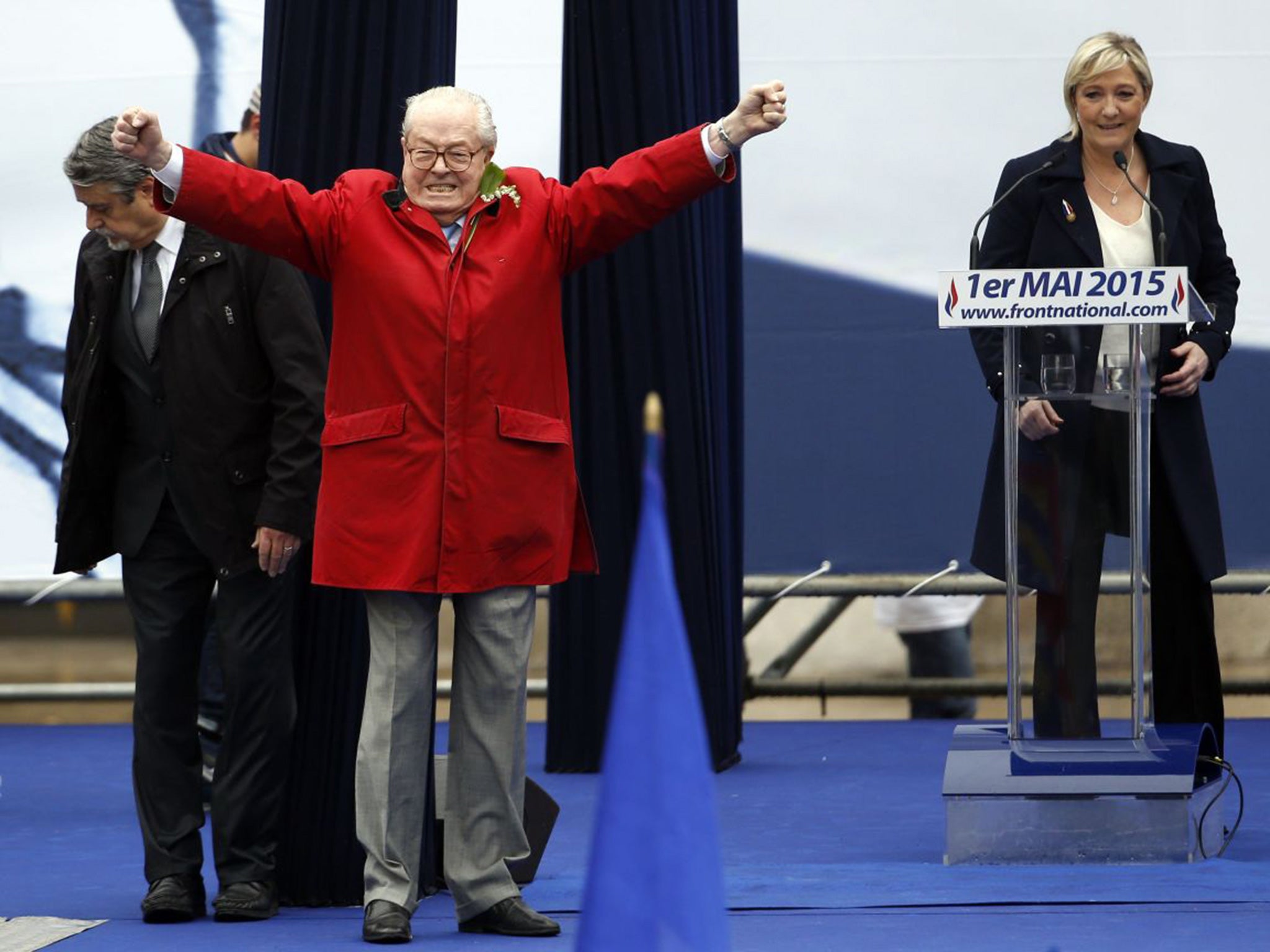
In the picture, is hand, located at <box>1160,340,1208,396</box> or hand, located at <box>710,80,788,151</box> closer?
hand, located at <box>710,80,788,151</box>

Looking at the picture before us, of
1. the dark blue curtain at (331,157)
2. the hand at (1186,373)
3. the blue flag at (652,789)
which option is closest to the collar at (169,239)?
the dark blue curtain at (331,157)

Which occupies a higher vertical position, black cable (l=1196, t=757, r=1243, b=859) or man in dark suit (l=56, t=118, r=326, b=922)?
man in dark suit (l=56, t=118, r=326, b=922)

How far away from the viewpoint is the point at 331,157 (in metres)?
4.18

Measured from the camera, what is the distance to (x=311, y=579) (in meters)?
3.85

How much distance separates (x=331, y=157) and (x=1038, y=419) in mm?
1479

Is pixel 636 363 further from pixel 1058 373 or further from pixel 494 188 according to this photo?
pixel 494 188

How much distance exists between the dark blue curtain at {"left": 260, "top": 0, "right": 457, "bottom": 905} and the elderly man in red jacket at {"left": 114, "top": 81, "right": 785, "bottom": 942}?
12.4 inches

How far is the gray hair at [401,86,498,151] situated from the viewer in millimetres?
3684

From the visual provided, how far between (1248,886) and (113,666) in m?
4.06

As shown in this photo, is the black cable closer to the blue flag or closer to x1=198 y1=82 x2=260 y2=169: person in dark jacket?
the blue flag

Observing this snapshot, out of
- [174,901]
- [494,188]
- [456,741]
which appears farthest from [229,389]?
[174,901]

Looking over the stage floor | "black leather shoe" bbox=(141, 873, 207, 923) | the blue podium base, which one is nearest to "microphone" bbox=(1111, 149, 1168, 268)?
the blue podium base

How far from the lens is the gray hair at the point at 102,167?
3916 mm

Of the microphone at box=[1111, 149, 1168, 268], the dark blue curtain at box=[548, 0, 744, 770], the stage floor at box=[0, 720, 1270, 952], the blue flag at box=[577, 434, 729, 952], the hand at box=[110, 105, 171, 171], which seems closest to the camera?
the blue flag at box=[577, 434, 729, 952]
